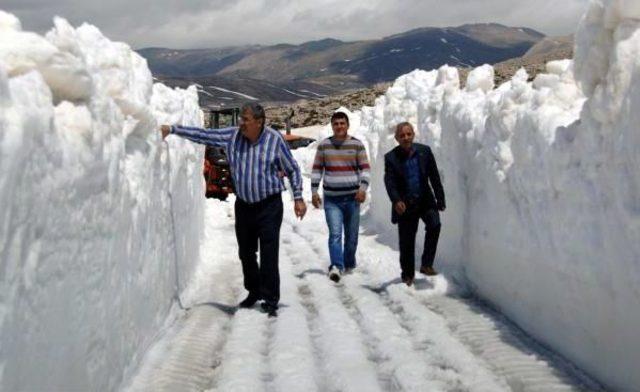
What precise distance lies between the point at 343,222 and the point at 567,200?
3.70 meters

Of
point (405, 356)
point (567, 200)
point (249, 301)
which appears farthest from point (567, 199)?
point (249, 301)

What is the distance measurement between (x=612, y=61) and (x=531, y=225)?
1.62m

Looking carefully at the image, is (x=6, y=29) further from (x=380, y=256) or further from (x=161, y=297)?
(x=380, y=256)

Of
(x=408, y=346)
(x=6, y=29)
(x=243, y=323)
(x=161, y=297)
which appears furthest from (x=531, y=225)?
(x=6, y=29)

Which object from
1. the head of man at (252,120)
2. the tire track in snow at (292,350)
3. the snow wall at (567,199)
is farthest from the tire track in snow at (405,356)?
the head of man at (252,120)

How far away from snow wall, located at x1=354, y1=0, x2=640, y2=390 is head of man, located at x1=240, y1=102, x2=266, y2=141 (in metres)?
2.00

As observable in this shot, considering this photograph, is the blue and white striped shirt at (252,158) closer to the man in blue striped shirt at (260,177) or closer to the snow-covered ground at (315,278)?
the man in blue striped shirt at (260,177)

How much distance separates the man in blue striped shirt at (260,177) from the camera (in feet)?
20.5

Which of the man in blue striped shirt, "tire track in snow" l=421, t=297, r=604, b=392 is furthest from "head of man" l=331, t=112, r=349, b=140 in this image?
"tire track in snow" l=421, t=297, r=604, b=392

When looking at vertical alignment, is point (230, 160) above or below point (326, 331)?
above

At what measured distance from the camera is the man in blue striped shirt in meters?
6.23

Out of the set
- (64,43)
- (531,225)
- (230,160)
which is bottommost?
(531,225)

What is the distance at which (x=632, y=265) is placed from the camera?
4.03 m

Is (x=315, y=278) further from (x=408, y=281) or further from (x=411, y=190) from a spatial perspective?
(x=411, y=190)
